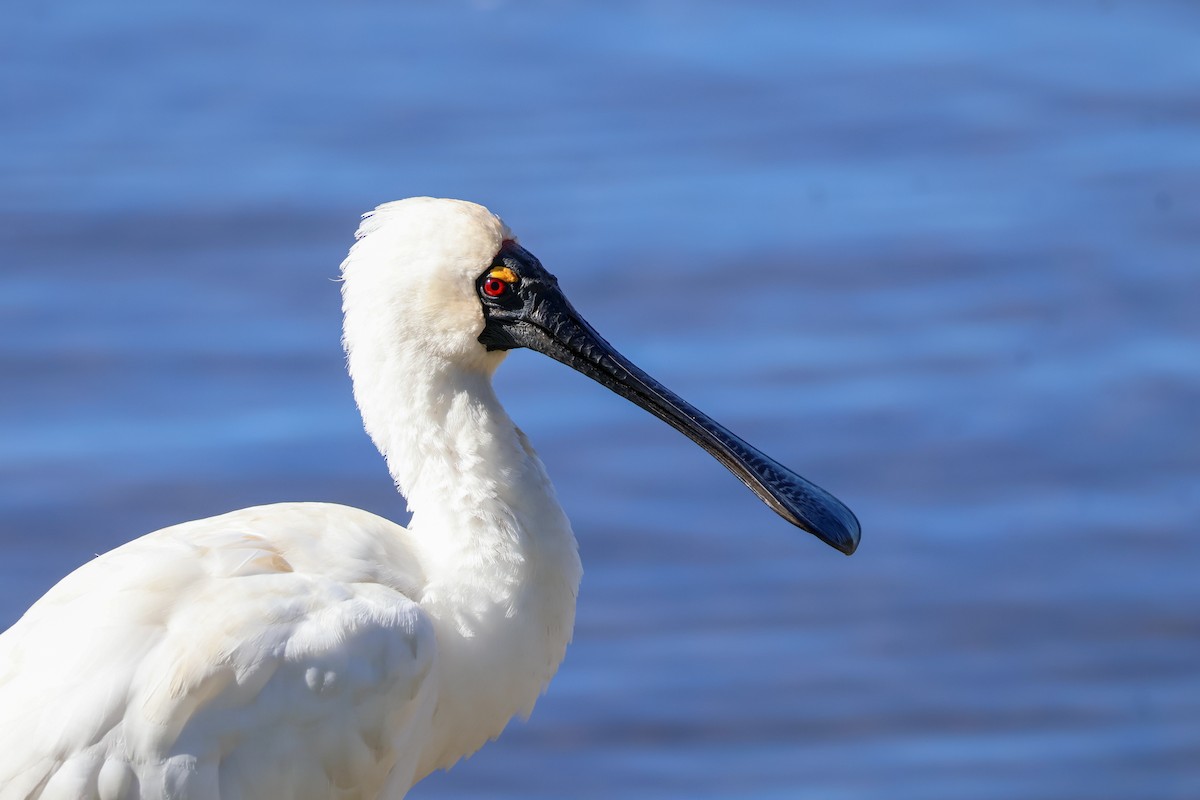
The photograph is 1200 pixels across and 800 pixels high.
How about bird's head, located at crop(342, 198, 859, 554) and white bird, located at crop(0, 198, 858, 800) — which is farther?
bird's head, located at crop(342, 198, 859, 554)

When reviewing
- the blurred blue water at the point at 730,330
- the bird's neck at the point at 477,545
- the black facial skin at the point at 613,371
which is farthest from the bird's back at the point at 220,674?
the blurred blue water at the point at 730,330

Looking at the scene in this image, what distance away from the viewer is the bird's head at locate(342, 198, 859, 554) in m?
6.20

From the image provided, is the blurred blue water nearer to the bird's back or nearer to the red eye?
the bird's back

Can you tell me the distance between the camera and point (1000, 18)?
530 inches

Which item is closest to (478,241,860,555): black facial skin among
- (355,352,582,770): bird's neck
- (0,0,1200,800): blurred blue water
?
(355,352,582,770): bird's neck

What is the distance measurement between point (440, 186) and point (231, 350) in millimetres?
1580

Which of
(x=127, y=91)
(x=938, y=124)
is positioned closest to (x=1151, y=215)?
(x=938, y=124)

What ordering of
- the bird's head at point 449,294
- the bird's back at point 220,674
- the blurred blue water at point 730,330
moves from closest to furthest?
the bird's back at point 220,674 → the bird's head at point 449,294 → the blurred blue water at point 730,330

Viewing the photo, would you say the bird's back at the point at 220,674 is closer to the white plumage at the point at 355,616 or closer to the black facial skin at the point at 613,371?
the white plumage at the point at 355,616

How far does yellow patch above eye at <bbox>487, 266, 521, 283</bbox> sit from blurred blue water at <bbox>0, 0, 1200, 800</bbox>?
8.40 feet

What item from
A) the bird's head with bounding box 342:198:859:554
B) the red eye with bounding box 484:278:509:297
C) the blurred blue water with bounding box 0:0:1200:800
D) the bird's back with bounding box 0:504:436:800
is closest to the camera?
the bird's back with bounding box 0:504:436:800

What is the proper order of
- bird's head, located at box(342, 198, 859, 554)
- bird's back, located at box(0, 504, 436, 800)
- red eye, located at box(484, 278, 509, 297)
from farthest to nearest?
red eye, located at box(484, 278, 509, 297), bird's head, located at box(342, 198, 859, 554), bird's back, located at box(0, 504, 436, 800)

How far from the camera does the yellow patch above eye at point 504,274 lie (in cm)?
630

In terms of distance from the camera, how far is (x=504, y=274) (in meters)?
6.32
